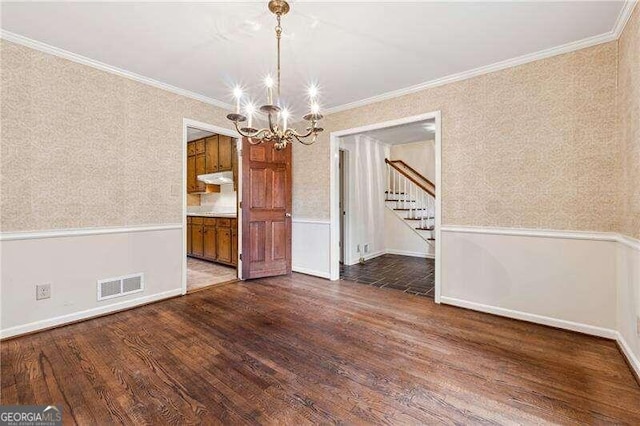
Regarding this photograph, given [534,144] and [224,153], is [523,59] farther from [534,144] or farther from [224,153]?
[224,153]

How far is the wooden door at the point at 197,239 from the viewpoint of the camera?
5.48 metres

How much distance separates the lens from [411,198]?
646cm

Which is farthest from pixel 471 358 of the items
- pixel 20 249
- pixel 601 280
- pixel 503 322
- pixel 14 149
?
pixel 14 149

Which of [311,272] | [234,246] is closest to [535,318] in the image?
[311,272]

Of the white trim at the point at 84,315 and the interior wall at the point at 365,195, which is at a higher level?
the interior wall at the point at 365,195

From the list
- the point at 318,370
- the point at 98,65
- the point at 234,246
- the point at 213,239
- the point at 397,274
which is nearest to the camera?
the point at 318,370

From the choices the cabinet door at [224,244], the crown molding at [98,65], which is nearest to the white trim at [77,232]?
the cabinet door at [224,244]

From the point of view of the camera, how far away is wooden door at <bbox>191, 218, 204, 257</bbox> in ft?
18.0

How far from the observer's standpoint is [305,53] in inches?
105

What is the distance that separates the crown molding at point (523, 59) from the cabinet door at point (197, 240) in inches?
153

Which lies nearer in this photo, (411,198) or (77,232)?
(77,232)

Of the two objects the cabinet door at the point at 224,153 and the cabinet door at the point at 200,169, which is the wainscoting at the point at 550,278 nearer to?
the cabinet door at the point at 224,153

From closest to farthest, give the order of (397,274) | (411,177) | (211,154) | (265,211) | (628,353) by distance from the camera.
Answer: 1. (628,353)
2. (265,211)
3. (397,274)
4. (211,154)
5. (411,177)

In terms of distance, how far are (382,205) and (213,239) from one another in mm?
3795
